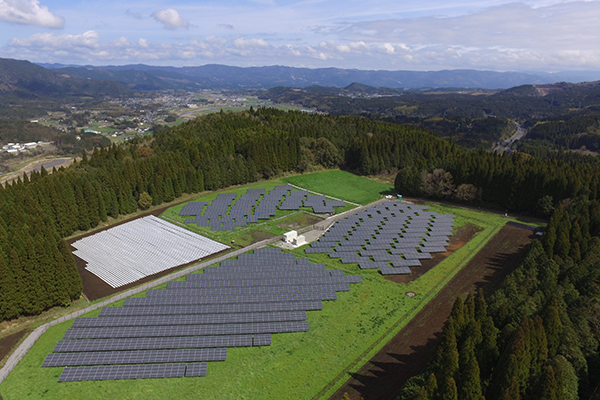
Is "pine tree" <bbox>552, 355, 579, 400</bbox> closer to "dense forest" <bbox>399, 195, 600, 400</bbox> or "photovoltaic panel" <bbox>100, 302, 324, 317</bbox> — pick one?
"dense forest" <bbox>399, 195, 600, 400</bbox>

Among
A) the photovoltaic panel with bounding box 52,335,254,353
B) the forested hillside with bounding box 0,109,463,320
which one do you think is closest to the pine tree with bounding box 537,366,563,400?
the photovoltaic panel with bounding box 52,335,254,353

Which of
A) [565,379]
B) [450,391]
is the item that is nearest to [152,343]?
[450,391]

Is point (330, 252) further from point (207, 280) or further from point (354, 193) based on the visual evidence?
point (354, 193)

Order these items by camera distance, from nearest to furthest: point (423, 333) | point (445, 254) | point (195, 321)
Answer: point (423, 333) → point (195, 321) → point (445, 254)

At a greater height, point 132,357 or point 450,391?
point 450,391

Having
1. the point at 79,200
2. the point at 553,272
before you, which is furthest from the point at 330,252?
the point at 79,200

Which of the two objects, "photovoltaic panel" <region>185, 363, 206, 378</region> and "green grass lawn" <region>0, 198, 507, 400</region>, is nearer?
"green grass lawn" <region>0, 198, 507, 400</region>

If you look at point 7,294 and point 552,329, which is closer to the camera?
point 552,329

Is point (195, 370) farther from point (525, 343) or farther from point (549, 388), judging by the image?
point (549, 388)
